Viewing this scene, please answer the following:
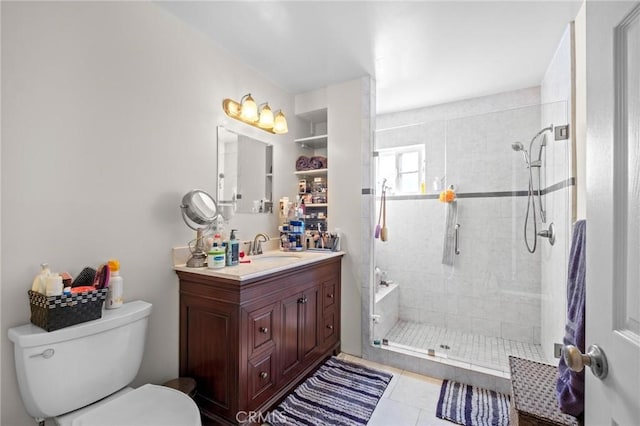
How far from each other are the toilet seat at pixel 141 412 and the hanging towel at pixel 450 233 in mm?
2306

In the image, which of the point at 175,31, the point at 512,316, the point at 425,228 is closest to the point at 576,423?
the point at 512,316

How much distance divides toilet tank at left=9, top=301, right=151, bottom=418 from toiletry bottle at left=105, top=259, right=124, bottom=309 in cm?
4

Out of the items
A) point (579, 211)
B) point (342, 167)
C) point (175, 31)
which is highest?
point (175, 31)

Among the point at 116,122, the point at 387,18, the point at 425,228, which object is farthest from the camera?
the point at 425,228

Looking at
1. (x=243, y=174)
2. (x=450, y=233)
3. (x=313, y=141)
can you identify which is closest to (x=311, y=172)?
(x=313, y=141)

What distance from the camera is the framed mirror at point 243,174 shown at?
2004 millimetres

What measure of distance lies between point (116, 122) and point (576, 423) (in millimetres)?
2429

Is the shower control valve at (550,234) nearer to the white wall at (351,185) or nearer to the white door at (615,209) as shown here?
the white wall at (351,185)

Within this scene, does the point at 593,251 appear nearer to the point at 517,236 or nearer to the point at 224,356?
the point at 224,356

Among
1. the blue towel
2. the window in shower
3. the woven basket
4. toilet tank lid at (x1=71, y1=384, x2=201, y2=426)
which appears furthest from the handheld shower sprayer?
the woven basket

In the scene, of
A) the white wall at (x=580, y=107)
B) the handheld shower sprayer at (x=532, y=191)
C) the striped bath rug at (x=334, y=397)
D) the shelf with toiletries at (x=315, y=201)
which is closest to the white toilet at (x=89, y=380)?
the striped bath rug at (x=334, y=397)

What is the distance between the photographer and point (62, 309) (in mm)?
1074

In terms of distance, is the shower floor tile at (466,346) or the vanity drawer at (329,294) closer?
the shower floor tile at (466,346)

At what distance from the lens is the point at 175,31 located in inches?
66.7
